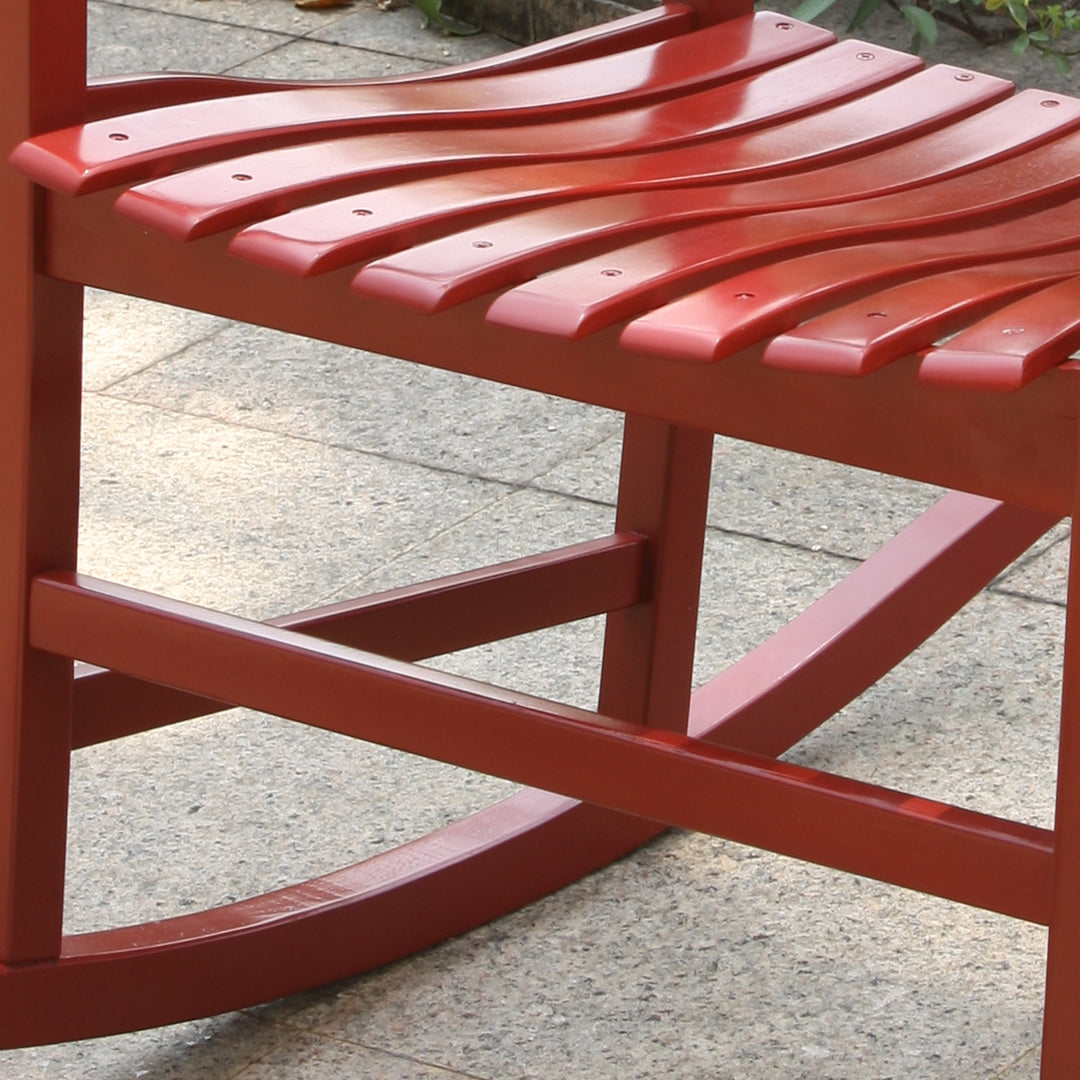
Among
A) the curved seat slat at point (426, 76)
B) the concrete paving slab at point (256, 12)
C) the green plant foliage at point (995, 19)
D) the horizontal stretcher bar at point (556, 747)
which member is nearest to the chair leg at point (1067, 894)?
the horizontal stretcher bar at point (556, 747)

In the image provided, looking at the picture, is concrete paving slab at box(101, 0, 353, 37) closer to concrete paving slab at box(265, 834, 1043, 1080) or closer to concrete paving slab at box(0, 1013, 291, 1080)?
concrete paving slab at box(265, 834, 1043, 1080)

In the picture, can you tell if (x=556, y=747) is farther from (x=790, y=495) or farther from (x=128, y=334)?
(x=128, y=334)

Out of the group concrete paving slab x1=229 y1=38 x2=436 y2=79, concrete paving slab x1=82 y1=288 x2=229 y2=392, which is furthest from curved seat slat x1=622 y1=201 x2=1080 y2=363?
concrete paving slab x1=229 y1=38 x2=436 y2=79

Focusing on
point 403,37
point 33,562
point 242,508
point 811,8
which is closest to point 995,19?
point 811,8

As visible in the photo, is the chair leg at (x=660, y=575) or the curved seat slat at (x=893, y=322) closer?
the curved seat slat at (x=893, y=322)

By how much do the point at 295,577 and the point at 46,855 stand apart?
2.41 feet

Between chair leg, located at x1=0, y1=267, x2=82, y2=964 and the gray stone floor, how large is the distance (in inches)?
5.1

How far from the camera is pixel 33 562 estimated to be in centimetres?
131

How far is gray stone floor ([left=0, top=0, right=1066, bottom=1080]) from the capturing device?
1442 millimetres

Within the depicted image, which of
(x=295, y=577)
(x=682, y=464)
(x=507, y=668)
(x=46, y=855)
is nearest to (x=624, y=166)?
(x=682, y=464)

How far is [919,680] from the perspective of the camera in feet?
6.37

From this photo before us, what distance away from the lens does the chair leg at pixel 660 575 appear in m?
1.61

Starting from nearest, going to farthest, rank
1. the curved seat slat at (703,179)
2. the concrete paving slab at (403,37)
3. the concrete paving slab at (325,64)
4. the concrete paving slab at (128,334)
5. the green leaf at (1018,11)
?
the curved seat slat at (703,179) < the concrete paving slab at (128,334) < the green leaf at (1018,11) < the concrete paving slab at (325,64) < the concrete paving slab at (403,37)

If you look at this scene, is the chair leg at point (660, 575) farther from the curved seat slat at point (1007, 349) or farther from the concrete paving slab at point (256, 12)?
the concrete paving slab at point (256, 12)
